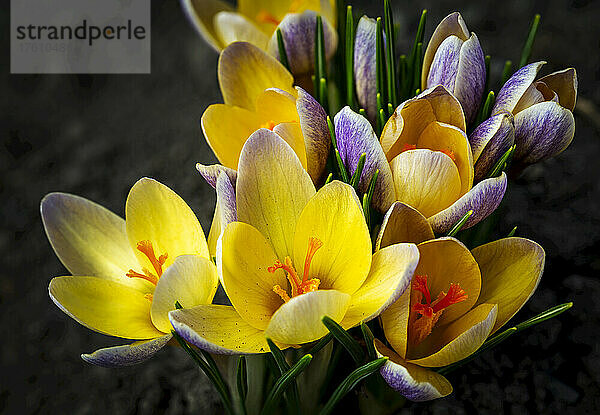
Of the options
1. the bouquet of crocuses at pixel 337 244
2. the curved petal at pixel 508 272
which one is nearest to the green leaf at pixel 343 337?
the bouquet of crocuses at pixel 337 244

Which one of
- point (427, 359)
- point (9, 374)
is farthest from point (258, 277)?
point (9, 374)

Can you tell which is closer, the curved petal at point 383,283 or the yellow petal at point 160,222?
the curved petal at point 383,283

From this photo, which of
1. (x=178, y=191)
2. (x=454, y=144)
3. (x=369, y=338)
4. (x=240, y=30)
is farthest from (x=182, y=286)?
(x=178, y=191)

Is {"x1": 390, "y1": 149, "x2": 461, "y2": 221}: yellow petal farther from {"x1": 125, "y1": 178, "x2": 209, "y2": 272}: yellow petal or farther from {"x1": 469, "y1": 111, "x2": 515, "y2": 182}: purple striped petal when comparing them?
{"x1": 125, "y1": 178, "x2": 209, "y2": 272}: yellow petal

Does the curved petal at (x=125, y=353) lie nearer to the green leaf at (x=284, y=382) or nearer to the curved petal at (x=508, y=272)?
the green leaf at (x=284, y=382)

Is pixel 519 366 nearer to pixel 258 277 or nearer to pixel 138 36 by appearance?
pixel 258 277

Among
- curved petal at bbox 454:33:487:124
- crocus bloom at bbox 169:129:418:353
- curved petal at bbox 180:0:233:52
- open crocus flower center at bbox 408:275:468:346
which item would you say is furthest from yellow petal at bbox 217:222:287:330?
curved petal at bbox 180:0:233:52
